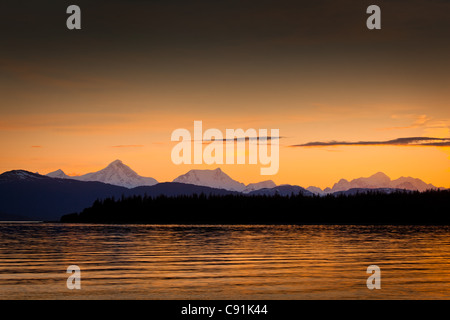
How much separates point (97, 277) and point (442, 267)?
2801 cm

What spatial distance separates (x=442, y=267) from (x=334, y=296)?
20271mm

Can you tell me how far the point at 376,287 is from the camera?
3538cm
